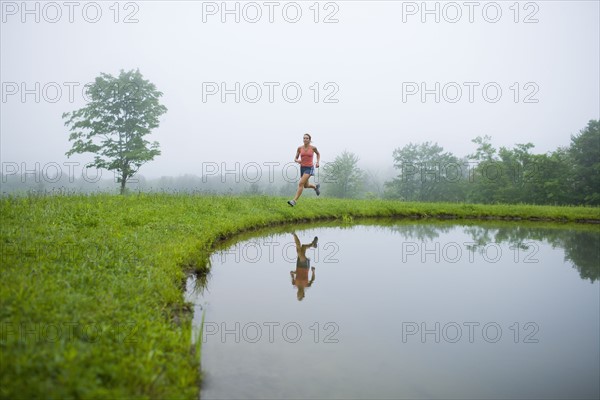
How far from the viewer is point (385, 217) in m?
18.0

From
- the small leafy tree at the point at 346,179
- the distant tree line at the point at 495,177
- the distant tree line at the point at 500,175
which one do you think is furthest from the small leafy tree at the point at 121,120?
the small leafy tree at the point at 346,179

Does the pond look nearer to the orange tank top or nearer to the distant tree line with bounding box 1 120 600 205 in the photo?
the orange tank top

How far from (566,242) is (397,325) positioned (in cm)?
975

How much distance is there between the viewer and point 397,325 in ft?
14.3

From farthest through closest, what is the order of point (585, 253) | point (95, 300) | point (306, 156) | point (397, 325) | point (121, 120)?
point (121, 120), point (306, 156), point (585, 253), point (397, 325), point (95, 300)

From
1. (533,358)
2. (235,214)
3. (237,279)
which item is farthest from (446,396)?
(235,214)

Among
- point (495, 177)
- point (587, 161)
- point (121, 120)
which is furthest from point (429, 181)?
point (121, 120)

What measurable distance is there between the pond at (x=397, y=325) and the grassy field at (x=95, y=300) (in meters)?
0.44

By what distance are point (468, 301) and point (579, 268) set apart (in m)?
4.06

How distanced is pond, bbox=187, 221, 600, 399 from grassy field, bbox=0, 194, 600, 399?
0.44 metres

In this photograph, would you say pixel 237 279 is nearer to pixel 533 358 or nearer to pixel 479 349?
pixel 479 349

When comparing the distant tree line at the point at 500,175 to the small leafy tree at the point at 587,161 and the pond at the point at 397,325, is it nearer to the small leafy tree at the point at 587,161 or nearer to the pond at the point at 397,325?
the small leafy tree at the point at 587,161

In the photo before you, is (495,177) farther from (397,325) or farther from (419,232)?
(397,325)

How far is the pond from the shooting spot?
3.15m
